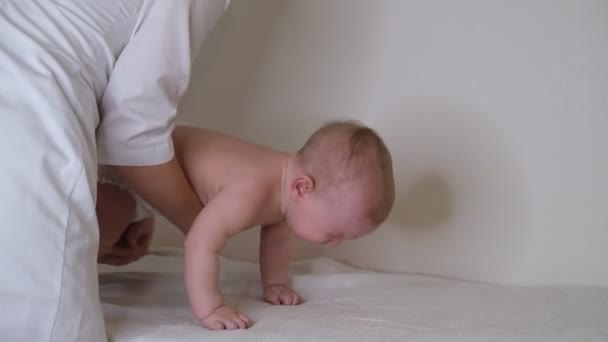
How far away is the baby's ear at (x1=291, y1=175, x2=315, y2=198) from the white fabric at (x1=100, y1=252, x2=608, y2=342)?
0.18 metres

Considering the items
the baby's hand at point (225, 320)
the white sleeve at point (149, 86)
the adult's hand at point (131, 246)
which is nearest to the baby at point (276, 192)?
the baby's hand at point (225, 320)

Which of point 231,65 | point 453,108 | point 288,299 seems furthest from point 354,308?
point 231,65

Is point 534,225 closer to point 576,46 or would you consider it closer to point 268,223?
point 576,46

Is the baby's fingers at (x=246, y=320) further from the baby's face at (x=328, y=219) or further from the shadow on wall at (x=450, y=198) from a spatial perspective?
the shadow on wall at (x=450, y=198)

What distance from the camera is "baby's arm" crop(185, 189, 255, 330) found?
38.6 inches

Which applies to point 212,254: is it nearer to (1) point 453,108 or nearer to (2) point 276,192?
(2) point 276,192

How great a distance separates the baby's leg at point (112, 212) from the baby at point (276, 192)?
13cm

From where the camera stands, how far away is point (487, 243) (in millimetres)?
1382

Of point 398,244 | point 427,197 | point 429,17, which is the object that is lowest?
point 398,244

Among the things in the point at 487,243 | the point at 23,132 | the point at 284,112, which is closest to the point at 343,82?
the point at 284,112

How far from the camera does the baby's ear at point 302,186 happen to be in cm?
107

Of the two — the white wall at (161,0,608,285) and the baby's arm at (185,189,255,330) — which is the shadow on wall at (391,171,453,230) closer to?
the white wall at (161,0,608,285)

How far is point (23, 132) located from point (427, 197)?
847 mm

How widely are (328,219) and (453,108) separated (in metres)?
0.48
